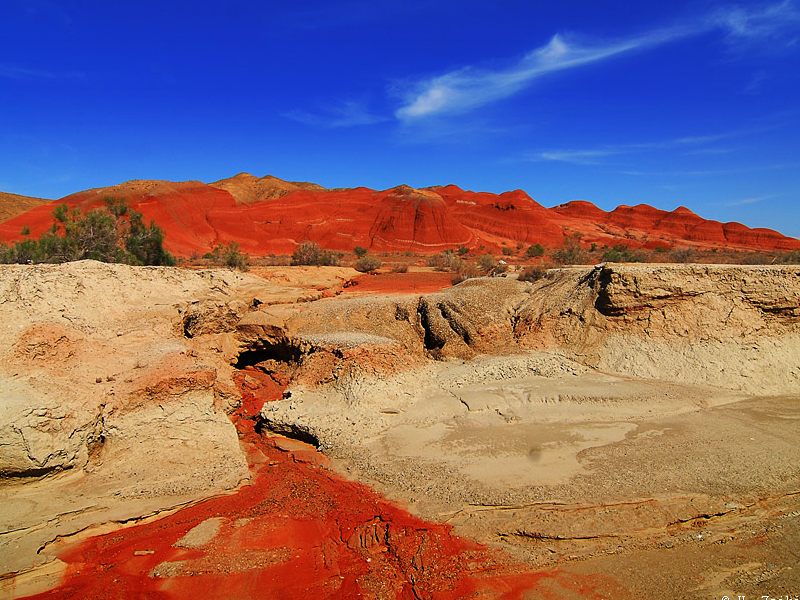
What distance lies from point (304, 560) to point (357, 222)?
45128 mm

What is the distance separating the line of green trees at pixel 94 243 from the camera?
13.7 m

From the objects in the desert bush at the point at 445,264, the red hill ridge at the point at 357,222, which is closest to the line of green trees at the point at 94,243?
the desert bush at the point at 445,264

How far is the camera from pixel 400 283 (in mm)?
16859

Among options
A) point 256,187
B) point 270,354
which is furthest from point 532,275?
point 256,187

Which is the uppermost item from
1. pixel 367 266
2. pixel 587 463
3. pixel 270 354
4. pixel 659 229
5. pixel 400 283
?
pixel 659 229

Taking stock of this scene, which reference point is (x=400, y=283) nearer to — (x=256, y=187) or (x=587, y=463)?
(x=587, y=463)

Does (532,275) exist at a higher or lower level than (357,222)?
lower

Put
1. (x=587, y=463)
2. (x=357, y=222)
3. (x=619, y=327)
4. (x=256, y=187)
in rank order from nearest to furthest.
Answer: (x=587, y=463)
(x=619, y=327)
(x=357, y=222)
(x=256, y=187)

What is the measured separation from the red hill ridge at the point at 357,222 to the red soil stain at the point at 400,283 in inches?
822

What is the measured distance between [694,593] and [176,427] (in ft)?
18.8

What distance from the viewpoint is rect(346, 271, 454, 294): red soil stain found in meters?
14.8

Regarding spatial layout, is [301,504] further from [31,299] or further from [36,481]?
[31,299]

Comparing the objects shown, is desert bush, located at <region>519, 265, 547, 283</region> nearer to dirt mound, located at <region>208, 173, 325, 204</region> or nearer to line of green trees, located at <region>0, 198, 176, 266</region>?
line of green trees, located at <region>0, 198, 176, 266</region>

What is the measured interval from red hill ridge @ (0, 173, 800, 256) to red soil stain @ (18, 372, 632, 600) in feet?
A: 104
